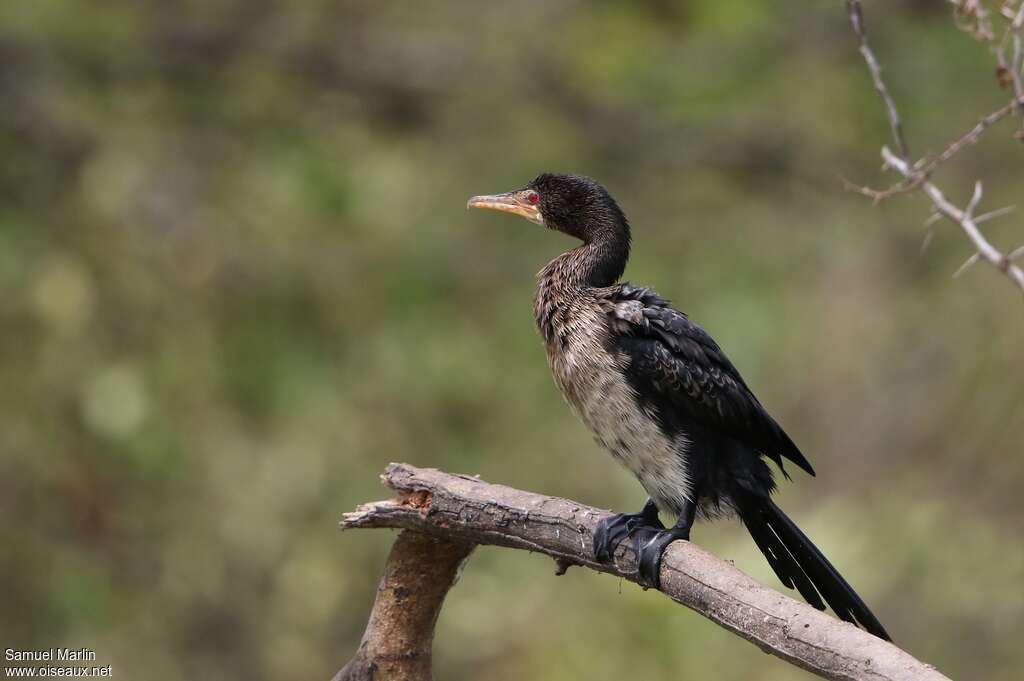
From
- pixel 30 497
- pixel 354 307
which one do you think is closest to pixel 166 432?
pixel 30 497

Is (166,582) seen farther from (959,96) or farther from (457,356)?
(959,96)

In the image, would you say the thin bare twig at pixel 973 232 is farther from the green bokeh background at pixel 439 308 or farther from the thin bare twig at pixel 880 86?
the green bokeh background at pixel 439 308

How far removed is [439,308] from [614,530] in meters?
4.36

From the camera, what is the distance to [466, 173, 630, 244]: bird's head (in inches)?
170

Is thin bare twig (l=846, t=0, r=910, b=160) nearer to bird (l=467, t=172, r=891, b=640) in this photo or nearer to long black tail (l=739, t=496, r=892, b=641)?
bird (l=467, t=172, r=891, b=640)

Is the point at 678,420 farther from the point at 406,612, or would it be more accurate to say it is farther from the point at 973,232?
the point at 973,232

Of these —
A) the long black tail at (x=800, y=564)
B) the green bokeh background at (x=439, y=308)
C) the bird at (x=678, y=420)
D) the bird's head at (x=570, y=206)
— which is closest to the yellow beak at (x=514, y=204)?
the bird's head at (x=570, y=206)

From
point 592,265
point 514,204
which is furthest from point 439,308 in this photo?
point 592,265

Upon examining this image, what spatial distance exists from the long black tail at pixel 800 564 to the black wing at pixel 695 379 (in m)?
0.15

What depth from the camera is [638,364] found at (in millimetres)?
3742

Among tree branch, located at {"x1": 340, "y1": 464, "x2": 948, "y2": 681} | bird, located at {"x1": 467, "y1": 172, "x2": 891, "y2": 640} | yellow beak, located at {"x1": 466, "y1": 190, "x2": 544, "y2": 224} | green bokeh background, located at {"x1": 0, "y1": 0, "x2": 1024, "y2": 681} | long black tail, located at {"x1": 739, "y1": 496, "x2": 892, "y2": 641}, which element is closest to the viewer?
tree branch, located at {"x1": 340, "y1": 464, "x2": 948, "y2": 681}

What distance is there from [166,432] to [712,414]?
11.4ft

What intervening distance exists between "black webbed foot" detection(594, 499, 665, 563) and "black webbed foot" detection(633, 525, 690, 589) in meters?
0.03

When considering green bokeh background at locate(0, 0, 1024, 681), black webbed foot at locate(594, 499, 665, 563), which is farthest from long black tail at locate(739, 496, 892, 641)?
green bokeh background at locate(0, 0, 1024, 681)
